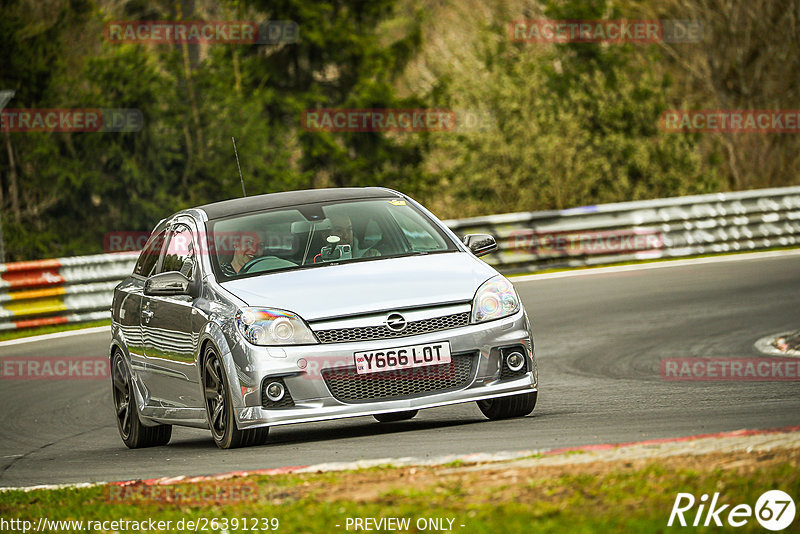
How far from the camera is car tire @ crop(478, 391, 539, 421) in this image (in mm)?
8789

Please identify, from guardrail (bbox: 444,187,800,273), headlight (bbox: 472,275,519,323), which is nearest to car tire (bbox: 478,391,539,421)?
headlight (bbox: 472,275,519,323)

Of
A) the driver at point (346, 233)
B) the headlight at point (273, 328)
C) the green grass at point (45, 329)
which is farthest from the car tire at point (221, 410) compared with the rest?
the green grass at point (45, 329)

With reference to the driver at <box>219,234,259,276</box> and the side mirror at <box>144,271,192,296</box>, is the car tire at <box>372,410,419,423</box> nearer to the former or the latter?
the driver at <box>219,234,259,276</box>

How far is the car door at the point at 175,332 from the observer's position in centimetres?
895

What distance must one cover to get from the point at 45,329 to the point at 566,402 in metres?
11.0

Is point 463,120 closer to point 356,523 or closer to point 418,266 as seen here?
point 418,266

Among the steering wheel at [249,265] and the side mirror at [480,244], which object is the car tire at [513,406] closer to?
the side mirror at [480,244]

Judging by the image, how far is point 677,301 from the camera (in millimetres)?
16453

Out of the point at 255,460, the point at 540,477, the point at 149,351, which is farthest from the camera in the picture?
the point at 149,351

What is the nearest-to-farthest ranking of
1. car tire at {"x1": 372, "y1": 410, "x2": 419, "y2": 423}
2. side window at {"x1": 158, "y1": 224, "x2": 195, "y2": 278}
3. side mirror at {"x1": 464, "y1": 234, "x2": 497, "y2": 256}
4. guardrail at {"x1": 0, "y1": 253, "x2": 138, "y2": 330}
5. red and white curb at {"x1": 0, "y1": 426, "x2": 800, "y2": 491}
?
red and white curb at {"x1": 0, "y1": 426, "x2": 800, "y2": 491} < side window at {"x1": 158, "y1": 224, "x2": 195, "y2": 278} < side mirror at {"x1": 464, "y1": 234, "x2": 497, "y2": 256} < car tire at {"x1": 372, "y1": 410, "x2": 419, "y2": 423} < guardrail at {"x1": 0, "y1": 253, "x2": 138, "y2": 330}

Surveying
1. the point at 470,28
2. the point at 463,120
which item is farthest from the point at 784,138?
the point at 470,28

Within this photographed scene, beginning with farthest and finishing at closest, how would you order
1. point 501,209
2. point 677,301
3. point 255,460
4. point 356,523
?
point 501,209 → point 677,301 → point 255,460 → point 356,523

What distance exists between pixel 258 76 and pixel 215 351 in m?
29.6

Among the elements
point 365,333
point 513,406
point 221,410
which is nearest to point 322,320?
point 365,333
